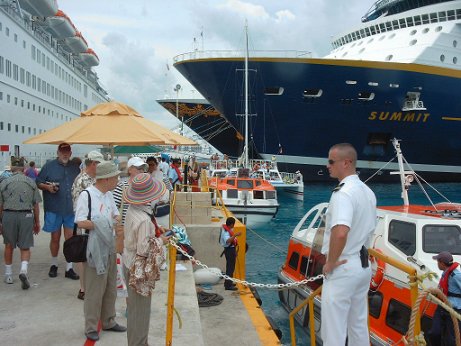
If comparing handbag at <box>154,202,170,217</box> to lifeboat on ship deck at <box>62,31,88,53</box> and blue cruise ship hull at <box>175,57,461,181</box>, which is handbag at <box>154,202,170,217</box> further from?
lifeboat on ship deck at <box>62,31,88,53</box>

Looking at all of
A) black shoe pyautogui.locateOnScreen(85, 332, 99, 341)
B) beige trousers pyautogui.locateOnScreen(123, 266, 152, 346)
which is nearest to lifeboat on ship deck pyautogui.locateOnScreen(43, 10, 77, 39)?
black shoe pyautogui.locateOnScreen(85, 332, 99, 341)

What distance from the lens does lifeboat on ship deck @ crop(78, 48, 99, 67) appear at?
5644 centimetres

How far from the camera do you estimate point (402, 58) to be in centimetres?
3484

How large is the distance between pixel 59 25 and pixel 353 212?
47023 millimetres

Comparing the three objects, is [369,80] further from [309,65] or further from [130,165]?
[130,165]

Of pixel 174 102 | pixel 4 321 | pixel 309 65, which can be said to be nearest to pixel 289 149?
pixel 309 65

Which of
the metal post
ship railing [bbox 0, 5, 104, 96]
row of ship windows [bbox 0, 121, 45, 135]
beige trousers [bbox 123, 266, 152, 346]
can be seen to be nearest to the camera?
beige trousers [bbox 123, 266, 152, 346]

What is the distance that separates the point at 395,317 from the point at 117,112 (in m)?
4.97

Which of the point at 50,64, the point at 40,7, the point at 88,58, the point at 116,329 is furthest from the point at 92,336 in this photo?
the point at 88,58

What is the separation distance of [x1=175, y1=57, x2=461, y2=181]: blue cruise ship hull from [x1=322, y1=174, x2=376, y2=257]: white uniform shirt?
28.3 meters

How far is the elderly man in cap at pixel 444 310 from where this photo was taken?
4.90m

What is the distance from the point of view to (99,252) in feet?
14.1

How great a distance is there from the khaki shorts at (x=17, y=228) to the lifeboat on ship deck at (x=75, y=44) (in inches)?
1860

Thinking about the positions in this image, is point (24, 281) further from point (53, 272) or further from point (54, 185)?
point (54, 185)
